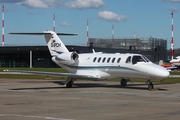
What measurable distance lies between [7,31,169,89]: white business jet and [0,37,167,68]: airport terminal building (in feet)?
152

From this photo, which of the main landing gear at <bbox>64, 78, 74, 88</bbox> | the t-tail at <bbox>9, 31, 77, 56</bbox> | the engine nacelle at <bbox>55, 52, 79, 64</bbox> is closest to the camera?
the main landing gear at <bbox>64, 78, 74, 88</bbox>

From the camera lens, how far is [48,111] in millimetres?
14578

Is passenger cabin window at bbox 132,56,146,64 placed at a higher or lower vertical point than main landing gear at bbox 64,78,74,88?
higher

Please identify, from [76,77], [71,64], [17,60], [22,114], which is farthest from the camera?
[17,60]

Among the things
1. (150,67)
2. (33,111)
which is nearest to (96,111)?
(33,111)

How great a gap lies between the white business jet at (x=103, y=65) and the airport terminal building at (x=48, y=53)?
46380 mm

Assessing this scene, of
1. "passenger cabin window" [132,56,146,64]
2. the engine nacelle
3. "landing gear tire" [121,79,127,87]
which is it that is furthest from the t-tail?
"passenger cabin window" [132,56,146,64]

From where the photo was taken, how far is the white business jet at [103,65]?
25125 millimetres

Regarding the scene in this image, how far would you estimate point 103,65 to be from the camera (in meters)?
27.6

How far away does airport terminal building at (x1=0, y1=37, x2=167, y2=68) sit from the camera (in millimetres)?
82562

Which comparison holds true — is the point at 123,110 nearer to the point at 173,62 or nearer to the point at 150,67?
the point at 150,67

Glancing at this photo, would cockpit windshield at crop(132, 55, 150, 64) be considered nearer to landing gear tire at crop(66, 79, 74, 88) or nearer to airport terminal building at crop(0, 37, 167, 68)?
landing gear tire at crop(66, 79, 74, 88)

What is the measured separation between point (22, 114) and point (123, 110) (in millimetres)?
3689

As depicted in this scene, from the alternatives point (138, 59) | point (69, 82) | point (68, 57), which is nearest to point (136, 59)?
point (138, 59)
